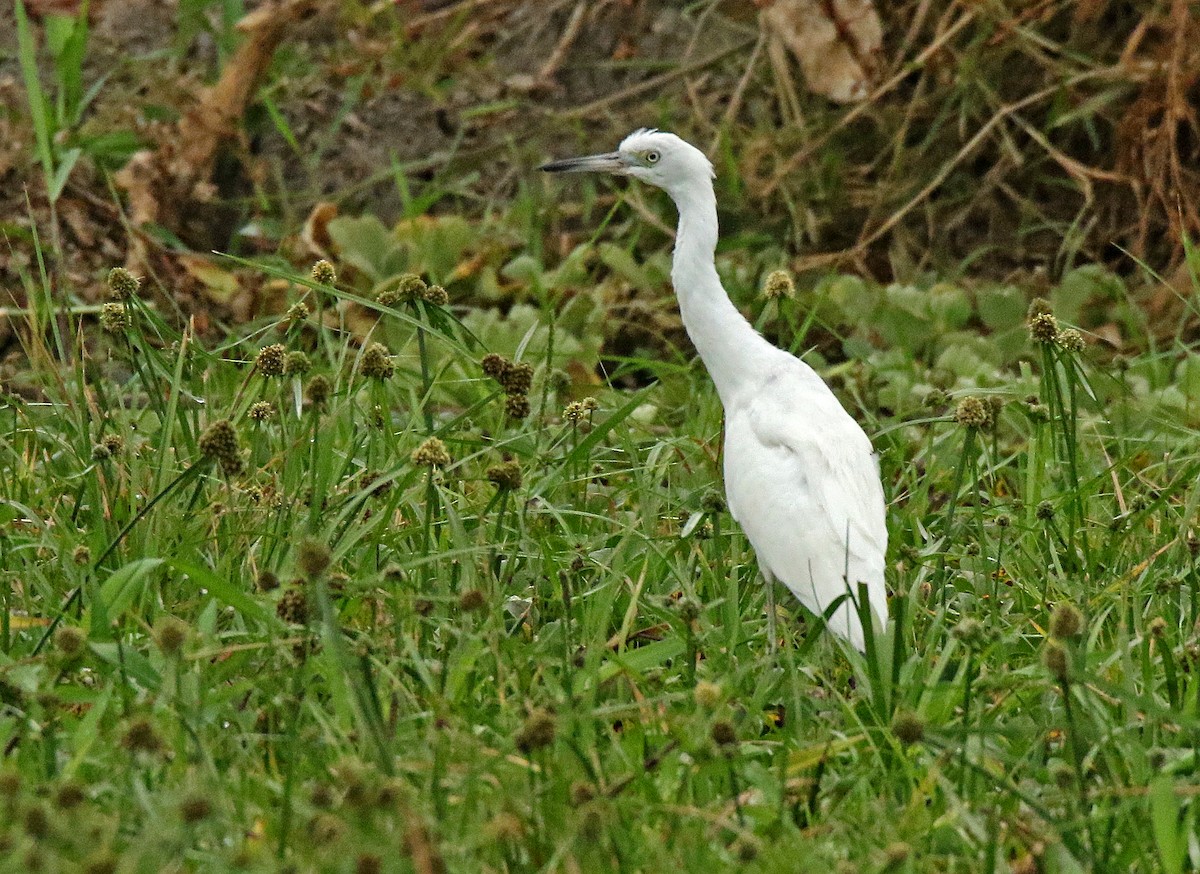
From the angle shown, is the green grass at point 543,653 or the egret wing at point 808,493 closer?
the green grass at point 543,653

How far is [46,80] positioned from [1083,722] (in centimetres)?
497

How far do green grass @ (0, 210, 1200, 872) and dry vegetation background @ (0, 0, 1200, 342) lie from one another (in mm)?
1455

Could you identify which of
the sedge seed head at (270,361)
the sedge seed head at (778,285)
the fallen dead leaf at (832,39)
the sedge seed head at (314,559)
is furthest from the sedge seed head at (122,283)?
the fallen dead leaf at (832,39)

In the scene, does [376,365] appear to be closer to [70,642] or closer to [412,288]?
[412,288]

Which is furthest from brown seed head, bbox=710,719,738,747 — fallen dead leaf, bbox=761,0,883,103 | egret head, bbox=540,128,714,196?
fallen dead leaf, bbox=761,0,883,103

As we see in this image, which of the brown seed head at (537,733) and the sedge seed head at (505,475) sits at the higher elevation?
the sedge seed head at (505,475)

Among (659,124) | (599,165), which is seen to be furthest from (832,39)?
(599,165)

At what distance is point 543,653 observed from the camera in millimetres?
2846

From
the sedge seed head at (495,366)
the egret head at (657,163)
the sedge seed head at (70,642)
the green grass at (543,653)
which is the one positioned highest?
the egret head at (657,163)

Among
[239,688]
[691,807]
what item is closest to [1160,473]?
[691,807]

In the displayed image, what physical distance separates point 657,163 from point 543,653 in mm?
1427

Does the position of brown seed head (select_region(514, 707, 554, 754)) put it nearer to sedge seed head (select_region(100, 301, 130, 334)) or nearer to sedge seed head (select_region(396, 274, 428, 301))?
sedge seed head (select_region(396, 274, 428, 301))

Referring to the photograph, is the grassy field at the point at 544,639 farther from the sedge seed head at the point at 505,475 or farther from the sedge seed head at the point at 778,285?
the sedge seed head at the point at 778,285

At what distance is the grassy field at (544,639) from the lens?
2266mm
